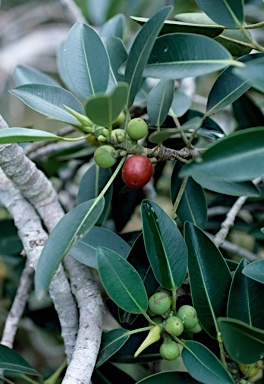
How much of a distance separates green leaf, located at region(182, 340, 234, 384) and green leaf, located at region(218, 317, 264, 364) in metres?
0.03

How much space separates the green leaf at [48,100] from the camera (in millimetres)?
674

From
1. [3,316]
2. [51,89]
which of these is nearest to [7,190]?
[51,89]

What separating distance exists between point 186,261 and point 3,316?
2.48 feet

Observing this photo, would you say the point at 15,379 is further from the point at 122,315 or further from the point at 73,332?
the point at 122,315

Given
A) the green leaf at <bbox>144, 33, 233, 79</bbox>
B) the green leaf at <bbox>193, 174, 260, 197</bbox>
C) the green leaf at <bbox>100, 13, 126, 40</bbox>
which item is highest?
the green leaf at <bbox>100, 13, 126, 40</bbox>

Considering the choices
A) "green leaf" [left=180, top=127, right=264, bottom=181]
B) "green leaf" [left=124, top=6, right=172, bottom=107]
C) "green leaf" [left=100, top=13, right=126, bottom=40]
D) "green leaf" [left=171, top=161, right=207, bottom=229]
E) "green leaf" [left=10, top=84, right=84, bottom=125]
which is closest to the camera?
"green leaf" [left=180, top=127, right=264, bottom=181]

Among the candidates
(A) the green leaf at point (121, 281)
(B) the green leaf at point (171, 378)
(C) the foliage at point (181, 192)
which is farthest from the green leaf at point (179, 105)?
(B) the green leaf at point (171, 378)

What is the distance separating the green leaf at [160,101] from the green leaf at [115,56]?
2.6 inches

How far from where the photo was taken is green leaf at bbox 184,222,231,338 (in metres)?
0.64

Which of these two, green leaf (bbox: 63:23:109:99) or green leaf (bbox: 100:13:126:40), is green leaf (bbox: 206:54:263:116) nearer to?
green leaf (bbox: 63:23:109:99)

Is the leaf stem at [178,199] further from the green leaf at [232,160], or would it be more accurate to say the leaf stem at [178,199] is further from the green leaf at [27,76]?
the green leaf at [27,76]

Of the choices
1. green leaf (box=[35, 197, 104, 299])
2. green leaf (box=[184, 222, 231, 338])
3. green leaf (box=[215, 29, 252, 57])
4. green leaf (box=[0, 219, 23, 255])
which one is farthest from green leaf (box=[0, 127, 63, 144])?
green leaf (box=[0, 219, 23, 255])

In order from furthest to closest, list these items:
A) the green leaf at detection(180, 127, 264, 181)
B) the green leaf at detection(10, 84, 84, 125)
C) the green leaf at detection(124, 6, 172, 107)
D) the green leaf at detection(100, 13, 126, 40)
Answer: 1. the green leaf at detection(100, 13, 126, 40)
2. the green leaf at detection(10, 84, 84, 125)
3. the green leaf at detection(124, 6, 172, 107)
4. the green leaf at detection(180, 127, 264, 181)

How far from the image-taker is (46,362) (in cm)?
134
